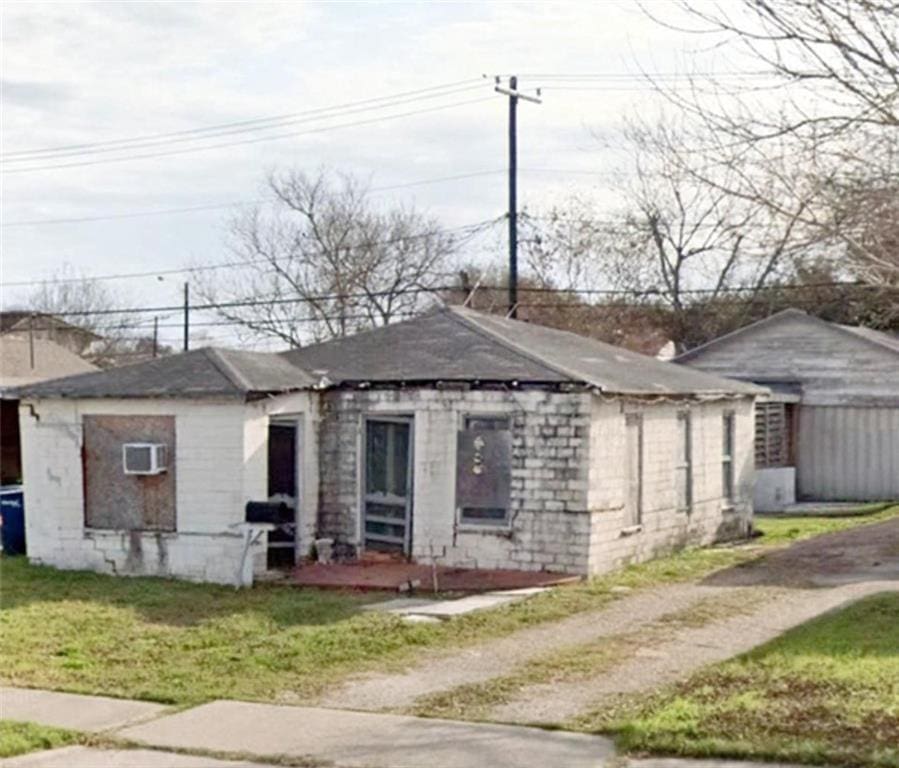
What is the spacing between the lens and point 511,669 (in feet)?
33.5

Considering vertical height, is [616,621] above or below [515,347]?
below

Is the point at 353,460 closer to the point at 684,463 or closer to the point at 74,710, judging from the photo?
the point at 684,463

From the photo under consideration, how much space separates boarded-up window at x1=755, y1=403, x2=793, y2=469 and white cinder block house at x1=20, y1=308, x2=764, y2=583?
9.16 metres

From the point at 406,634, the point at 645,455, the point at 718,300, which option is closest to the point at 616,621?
the point at 406,634

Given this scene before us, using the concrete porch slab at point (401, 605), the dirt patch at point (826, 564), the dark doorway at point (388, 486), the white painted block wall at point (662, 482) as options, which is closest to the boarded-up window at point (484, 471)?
the dark doorway at point (388, 486)

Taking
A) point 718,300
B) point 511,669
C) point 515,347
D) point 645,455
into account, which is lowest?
point 511,669

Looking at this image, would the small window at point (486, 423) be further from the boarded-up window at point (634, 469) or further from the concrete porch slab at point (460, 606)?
the concrete porch slab at point (460, 606)

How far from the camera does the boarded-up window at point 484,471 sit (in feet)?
51.6

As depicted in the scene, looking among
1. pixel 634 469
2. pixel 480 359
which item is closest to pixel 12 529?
pixel 480 359

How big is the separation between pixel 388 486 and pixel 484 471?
1375 millimetres

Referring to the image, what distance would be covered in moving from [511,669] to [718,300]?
3019cm

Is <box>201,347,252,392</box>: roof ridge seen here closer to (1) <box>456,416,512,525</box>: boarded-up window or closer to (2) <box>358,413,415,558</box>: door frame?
(2) <box>358,413,415,558</box>: door frame

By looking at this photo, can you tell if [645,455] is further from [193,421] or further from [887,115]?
[887,115]

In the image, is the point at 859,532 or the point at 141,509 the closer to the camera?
the point at 141,509
